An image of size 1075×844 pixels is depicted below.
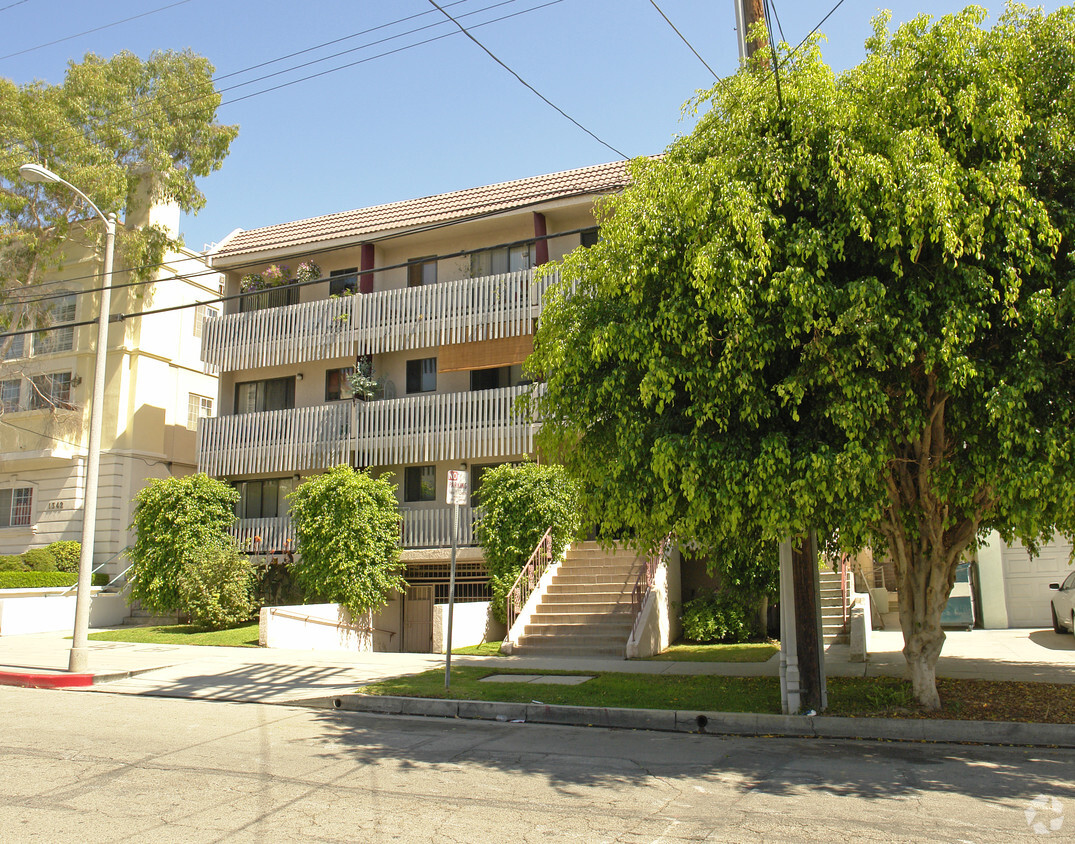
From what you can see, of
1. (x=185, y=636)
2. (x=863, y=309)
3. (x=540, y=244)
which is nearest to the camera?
(x=863, y=309)

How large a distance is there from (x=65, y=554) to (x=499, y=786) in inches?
925

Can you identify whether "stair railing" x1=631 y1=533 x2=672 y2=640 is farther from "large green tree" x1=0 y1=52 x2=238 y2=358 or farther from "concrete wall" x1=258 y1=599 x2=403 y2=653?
"large green tree" x1=0 y1=52 x2=238 y2=358

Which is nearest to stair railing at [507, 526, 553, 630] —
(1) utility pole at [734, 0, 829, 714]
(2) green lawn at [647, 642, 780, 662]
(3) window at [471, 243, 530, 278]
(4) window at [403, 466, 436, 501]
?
(2) green lawn at [647, 642, 780, 662]

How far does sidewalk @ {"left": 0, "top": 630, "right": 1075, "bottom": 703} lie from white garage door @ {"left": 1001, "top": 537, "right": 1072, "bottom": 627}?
2.69ft

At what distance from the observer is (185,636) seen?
64.7 feet

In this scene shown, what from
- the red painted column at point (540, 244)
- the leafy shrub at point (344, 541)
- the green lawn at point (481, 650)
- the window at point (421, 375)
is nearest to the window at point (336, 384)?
the window at point (421, 375)

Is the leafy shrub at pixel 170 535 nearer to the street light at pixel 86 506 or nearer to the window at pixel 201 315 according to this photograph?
the street light at pixel 86 506

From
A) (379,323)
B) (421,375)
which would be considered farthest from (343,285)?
(421,375)

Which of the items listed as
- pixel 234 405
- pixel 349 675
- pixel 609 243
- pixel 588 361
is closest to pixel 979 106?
pixel 609 243

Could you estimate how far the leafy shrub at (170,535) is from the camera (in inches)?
853

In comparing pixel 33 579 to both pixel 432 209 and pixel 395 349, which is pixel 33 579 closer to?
pixel 395 349

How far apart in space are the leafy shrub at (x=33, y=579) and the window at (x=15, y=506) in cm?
405

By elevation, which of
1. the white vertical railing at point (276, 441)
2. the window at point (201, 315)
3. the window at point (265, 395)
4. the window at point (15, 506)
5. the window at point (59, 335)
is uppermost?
the window at point (201, 315)

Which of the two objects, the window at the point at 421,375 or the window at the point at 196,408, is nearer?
the window at the point at 421,375
